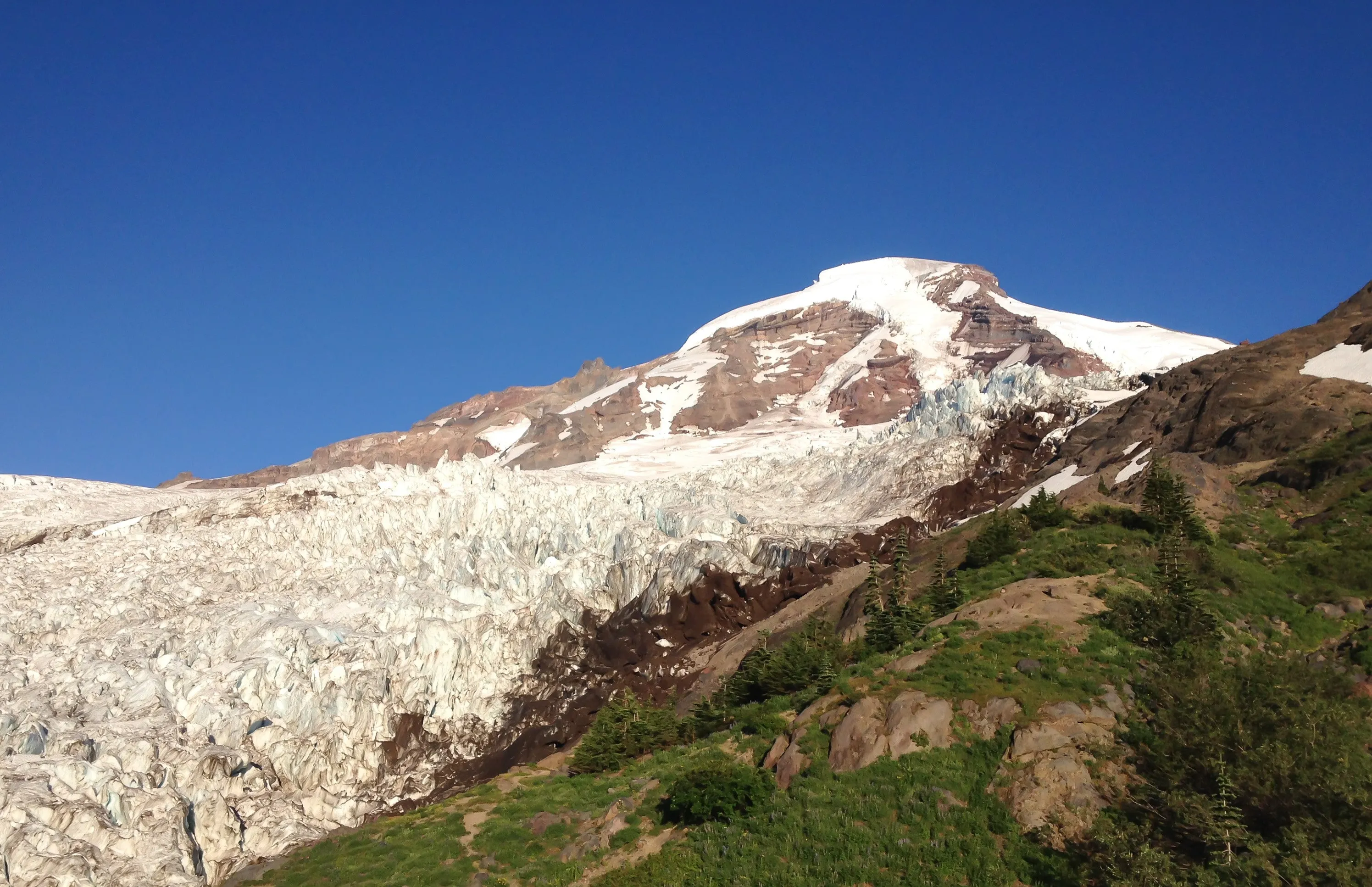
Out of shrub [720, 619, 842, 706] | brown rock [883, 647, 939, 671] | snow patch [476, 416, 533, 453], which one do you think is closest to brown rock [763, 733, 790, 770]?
brown rock [883, 647, 939, 671]

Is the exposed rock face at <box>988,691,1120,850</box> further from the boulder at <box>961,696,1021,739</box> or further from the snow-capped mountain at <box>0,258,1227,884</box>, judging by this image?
the snow-capped mountain at <box>0,258,1227,884</box>

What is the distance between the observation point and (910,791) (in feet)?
63.1

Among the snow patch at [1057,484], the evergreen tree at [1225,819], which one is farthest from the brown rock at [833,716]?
the snow patch at [1057,484]

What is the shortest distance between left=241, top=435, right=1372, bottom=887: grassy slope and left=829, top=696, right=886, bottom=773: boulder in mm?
316

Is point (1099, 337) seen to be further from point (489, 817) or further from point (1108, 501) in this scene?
point (489, 817)

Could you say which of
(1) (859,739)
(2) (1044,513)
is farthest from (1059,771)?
(2) (1044,513)

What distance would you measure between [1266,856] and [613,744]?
57.5 ft

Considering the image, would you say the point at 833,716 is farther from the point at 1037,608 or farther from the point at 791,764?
the point at 1037,608

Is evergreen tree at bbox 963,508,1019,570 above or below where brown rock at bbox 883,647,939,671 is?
above

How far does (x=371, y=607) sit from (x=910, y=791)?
3717 cm

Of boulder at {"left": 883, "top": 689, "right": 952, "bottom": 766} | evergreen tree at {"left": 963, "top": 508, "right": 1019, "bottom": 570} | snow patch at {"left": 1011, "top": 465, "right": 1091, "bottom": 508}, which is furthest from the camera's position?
snow patch at {"left": 1011, "top": 465, "right": 1091, "bottom": 508}

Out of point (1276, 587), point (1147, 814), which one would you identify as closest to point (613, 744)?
point (1147, 814)

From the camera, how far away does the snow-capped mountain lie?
35531 millimetres

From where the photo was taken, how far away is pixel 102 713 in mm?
39969
